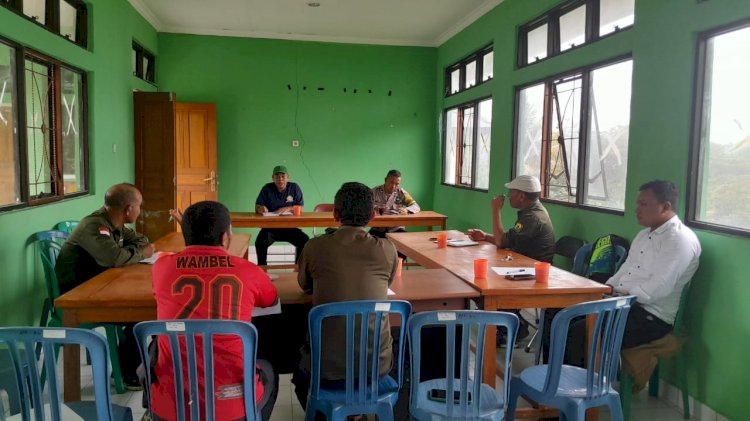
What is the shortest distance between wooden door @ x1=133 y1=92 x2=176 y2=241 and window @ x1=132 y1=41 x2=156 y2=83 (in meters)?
0.57

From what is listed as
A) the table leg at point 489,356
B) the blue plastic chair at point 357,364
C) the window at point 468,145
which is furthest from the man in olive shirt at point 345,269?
the window at point 468,145

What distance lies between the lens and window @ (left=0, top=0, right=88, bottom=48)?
391 centimetres

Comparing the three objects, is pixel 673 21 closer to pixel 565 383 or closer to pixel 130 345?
pixel 565 383

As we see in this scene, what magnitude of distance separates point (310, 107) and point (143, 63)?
2.23 metres

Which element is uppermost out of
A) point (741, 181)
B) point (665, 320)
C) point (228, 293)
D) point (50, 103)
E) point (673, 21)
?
point (673, 21)

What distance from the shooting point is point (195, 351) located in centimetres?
174

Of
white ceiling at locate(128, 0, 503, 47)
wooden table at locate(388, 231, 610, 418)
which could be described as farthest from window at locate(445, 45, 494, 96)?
wooden table at locate(388, 231, 610, 418)

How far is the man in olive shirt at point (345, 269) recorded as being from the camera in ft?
6.99

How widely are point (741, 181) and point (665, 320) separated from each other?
80 centimetres

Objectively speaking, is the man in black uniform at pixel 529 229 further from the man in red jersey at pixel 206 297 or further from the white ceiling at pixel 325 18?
the white ceiling at pixel 325 18

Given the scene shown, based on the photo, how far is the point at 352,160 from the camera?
823cm

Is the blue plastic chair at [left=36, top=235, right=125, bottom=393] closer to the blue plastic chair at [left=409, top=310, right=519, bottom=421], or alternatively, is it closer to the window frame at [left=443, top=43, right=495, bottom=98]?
the blue plastic chair at [left=409, top=310, right=519, bottom=421]

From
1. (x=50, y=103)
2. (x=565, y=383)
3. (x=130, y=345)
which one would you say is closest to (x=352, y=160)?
(x=50, y=103)

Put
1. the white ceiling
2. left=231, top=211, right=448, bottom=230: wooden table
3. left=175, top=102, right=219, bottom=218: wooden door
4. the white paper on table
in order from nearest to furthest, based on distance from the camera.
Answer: the white paper on table, left=231, top=211, right=448, bottom=230: wooden table, the white ceiling, left=175, top=102, right=219, bottom=218: wooden door
